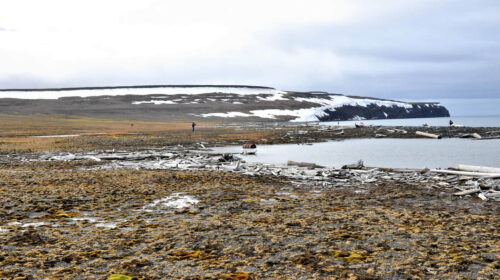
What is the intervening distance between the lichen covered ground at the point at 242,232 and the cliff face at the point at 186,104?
11336 cm

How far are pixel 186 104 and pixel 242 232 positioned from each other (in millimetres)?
149275

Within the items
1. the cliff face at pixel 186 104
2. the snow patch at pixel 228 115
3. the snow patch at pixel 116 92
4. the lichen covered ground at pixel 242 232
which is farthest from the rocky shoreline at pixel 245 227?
the snow patch at pixel 116 92

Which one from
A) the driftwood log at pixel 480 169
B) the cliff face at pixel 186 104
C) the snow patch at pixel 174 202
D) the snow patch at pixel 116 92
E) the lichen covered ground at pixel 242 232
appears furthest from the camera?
the snow patch at pixel 116 92

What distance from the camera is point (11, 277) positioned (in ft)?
20.7

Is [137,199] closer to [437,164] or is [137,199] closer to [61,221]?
[61,221]

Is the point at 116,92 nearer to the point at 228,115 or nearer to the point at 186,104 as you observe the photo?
the point at 186,104

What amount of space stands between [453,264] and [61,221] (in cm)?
858

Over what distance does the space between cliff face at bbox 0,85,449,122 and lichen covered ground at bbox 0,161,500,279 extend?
113358 millimetres

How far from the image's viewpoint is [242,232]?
A: 905 centimetres

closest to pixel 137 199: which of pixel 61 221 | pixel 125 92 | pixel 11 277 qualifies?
pixel 61 221

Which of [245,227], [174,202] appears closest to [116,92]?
[174,202]

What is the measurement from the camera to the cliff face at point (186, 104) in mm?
133500

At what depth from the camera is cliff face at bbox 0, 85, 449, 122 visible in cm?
13350

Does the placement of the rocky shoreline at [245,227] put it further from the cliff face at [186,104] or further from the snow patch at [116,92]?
the snow patch at [116,92]
